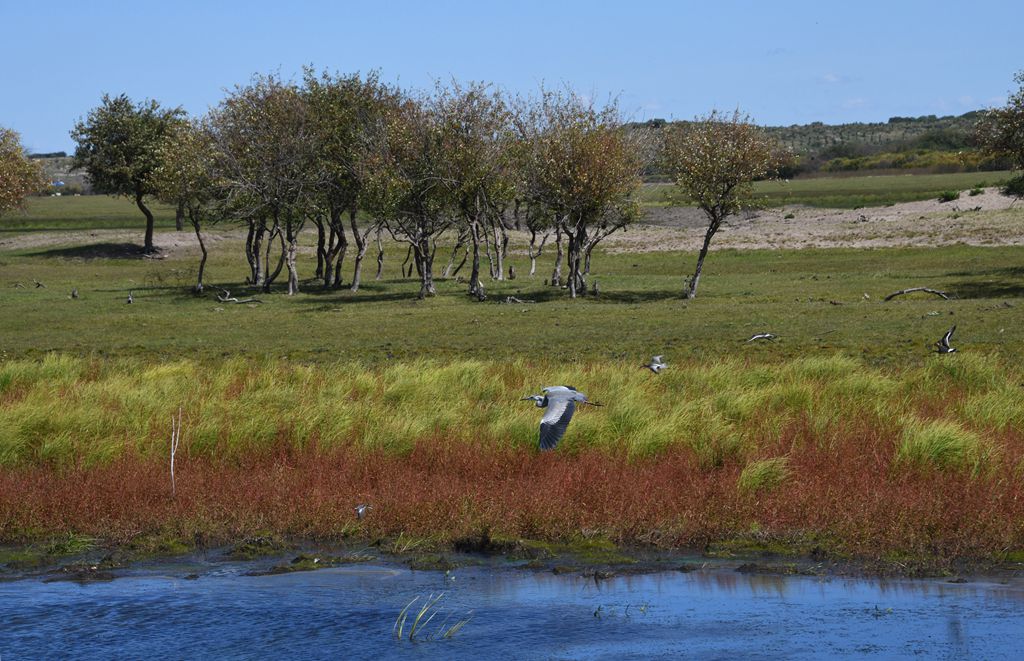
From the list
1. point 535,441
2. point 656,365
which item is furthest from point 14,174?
point 535,441

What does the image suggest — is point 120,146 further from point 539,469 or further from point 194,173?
point 539,469

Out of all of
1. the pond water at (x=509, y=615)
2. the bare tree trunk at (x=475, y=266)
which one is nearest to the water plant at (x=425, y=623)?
the pond water at (x=509, y=615)

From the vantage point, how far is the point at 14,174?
74.4 metres

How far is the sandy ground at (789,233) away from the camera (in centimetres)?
6975

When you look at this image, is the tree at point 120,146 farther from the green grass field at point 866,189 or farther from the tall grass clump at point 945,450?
the tall grass clump at point 945,450

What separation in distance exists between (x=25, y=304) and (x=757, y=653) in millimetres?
45324

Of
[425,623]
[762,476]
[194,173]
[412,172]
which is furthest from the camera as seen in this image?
[194,173]

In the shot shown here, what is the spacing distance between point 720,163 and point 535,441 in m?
31.4

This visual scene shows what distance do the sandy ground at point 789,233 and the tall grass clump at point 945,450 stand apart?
167ft

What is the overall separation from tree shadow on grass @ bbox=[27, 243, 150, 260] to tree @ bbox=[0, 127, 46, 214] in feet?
13.9

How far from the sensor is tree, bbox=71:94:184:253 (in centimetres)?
7562

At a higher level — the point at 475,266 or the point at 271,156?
the point at 271,156

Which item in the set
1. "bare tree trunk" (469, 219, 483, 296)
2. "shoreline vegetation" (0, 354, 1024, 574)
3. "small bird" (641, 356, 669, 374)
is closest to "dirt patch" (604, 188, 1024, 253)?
"bare tree trunk" (469, 219, 483, 296)

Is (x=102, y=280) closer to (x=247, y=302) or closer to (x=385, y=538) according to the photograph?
(x=247, y=302)
